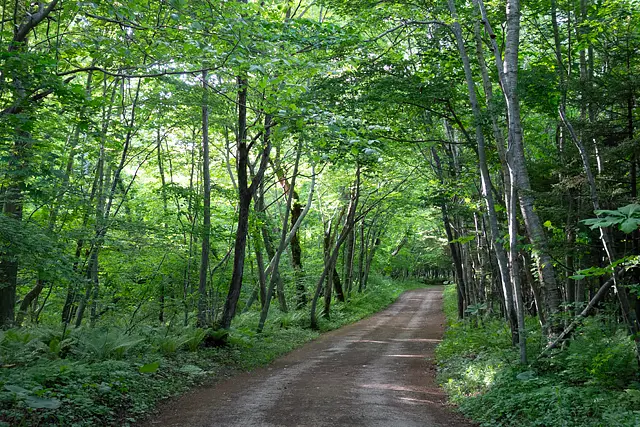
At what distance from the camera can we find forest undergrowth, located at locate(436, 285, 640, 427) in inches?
211

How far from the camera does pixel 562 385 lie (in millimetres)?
6254

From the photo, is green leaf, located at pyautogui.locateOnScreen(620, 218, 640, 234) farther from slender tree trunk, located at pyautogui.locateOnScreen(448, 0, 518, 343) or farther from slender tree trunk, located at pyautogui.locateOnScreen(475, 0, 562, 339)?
slender tree trunk, located at pyautogui.locateOnScreen(448, 0, 518, 343)

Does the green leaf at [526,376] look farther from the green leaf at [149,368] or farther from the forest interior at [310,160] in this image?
the green leaf at [149,368]

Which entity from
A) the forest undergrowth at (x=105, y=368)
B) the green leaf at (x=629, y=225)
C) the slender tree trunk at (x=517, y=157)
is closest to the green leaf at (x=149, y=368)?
the forest undergrowth at (x=105, y=368)

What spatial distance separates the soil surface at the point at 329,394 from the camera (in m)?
6.54

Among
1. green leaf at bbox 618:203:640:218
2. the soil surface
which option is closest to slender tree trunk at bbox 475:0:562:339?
the soil surface

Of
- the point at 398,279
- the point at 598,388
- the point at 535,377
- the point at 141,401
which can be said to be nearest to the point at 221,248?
the point at 141,401

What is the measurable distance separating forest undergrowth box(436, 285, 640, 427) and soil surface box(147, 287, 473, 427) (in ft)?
1.74

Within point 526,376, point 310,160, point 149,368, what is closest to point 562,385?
point 526,376

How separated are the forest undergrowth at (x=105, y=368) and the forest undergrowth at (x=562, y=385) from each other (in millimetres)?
4996

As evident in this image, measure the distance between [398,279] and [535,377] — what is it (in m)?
49.7

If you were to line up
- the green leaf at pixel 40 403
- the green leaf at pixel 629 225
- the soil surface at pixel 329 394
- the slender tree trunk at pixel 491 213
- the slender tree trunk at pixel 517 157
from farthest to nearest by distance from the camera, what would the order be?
the slender tree trunk at pixel 491 213, the slender tree trunk at pixel 517 157, the soil surface at pixel 329 394, the green leaf at pixel 40 403, the green leaf at pixel 629 225

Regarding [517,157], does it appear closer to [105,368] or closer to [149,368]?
[149,368]

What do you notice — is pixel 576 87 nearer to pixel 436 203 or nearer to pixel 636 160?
pixel 636 160
